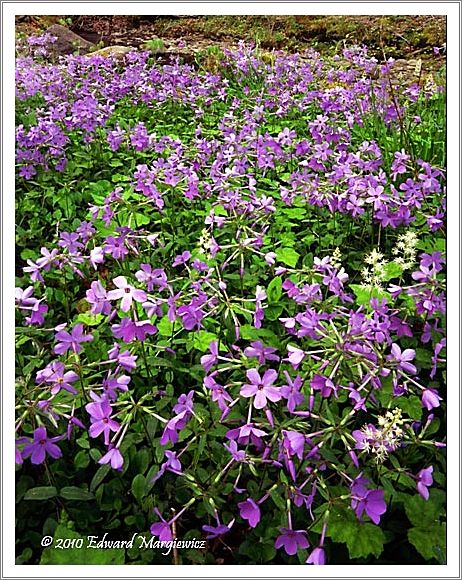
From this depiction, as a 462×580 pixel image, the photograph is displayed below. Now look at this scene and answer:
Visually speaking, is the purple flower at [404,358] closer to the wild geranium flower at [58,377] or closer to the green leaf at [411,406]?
the green leaf at [411,406]

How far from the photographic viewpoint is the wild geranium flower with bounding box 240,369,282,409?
1.62m

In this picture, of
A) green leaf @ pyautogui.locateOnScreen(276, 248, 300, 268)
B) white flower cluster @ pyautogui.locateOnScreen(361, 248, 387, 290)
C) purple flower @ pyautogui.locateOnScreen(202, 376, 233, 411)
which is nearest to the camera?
purple flower @ pyautogui.locateOnScreen(202, 376, 233, 411)

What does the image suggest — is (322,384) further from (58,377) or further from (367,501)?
(58,377)

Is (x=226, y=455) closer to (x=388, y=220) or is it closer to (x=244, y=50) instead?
(x=388, y=220)

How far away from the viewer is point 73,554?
5.75 feet

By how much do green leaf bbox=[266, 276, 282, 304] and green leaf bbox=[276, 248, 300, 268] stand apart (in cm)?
27

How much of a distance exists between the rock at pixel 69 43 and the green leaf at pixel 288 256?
11.7 ft

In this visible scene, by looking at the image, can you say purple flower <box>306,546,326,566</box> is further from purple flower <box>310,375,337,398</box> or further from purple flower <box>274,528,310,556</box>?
purple flower <box>310,375,337,398</box>

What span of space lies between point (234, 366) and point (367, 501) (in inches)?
21.0

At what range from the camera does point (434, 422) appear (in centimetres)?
202

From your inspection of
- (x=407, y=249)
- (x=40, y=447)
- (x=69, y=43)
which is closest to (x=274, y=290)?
(x=407, y=249)

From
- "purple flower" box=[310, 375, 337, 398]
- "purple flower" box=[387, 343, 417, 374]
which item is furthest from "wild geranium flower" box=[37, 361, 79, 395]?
"purple flower" box=[387, 343, 417, 374]

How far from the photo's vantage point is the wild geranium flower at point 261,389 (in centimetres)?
162
